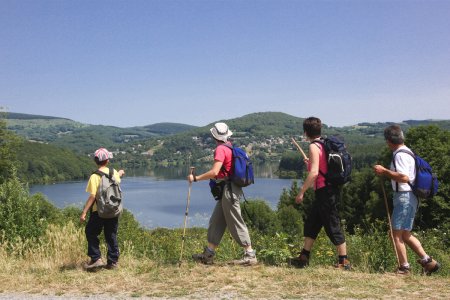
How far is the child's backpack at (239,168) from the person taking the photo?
18.8 feet

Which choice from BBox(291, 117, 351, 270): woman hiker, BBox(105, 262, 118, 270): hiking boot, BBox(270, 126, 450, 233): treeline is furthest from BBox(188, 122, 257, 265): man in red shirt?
BBox(270, 126, 450, 233): treeline

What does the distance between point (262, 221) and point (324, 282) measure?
134ft

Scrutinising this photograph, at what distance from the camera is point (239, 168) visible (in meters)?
5.73

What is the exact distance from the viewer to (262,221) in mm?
45281

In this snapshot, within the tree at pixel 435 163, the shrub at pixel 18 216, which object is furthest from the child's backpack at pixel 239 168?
the tree at pixel 435 163

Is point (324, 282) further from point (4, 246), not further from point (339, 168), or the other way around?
point (4, 246)

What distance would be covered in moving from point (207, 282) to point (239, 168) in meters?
1.50

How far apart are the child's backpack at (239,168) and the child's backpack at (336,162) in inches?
39.6

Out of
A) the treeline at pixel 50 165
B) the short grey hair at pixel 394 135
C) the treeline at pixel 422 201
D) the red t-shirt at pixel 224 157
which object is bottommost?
the treeline at pixel 50 165

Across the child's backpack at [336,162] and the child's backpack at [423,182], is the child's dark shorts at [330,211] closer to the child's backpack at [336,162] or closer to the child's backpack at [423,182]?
the child's backpack at [336,162]

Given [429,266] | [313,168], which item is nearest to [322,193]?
[313,168]

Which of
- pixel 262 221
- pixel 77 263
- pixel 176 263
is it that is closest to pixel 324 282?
pixel 176 263

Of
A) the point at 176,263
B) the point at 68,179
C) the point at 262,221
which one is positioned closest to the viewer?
the point at 176,263

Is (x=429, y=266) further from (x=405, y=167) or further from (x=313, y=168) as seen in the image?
(x=313, y=168)
